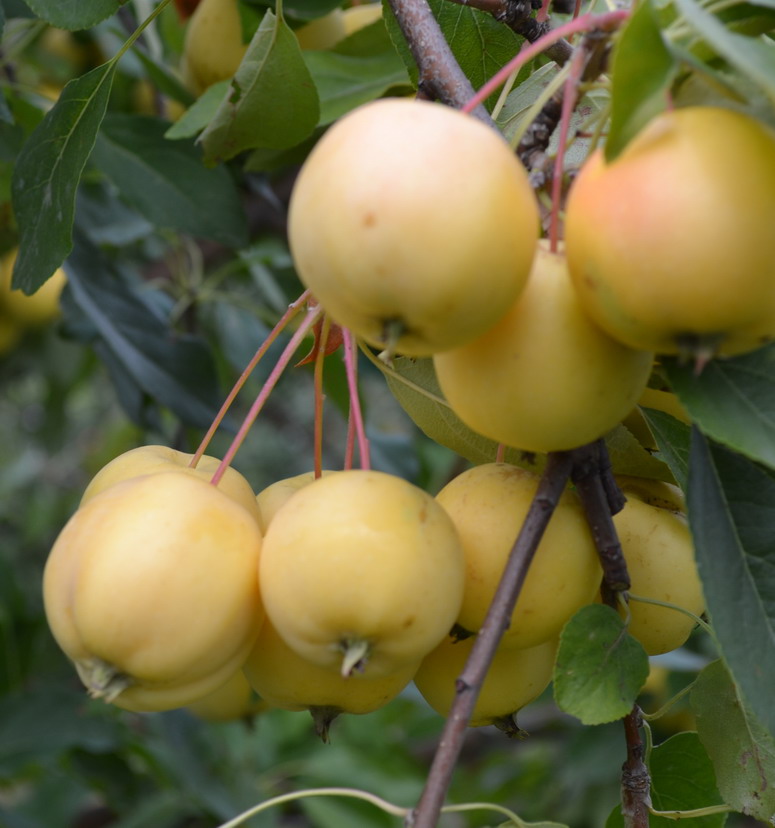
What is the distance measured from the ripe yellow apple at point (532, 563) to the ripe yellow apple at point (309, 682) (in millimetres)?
67

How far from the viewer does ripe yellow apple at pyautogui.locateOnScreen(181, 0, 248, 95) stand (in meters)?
1.27

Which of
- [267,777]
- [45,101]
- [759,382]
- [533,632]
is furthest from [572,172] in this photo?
[267,777]

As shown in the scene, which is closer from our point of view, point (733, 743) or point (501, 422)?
point (501, 422)

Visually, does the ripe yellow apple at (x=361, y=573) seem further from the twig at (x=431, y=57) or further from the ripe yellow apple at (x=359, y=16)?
the ripe yellow apple at (x=359, y=16)

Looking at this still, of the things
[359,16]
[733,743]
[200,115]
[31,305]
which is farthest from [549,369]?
[31,305]

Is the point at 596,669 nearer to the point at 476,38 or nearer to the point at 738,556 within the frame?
the point at 738,556

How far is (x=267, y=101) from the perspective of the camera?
0.89 meters

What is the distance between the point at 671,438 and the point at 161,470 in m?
0.34

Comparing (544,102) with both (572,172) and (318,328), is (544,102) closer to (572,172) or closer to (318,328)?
(572,172)

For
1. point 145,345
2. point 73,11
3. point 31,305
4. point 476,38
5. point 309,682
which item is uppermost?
point 73,11

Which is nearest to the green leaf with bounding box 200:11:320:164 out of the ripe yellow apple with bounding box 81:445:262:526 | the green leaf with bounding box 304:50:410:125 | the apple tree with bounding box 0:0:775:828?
the apple tree with bounding box 0:0:775:828

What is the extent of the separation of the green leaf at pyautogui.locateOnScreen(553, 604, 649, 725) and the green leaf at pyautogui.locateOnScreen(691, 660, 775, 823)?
0.14 meters

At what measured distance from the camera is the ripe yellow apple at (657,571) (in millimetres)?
703

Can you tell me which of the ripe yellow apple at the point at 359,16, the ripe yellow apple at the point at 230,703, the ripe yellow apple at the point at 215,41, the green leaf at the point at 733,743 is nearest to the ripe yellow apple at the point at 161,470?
the green leaf at the point at 733,743
